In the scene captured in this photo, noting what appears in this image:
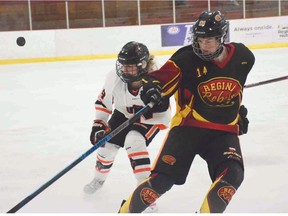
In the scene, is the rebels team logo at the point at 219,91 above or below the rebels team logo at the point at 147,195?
above

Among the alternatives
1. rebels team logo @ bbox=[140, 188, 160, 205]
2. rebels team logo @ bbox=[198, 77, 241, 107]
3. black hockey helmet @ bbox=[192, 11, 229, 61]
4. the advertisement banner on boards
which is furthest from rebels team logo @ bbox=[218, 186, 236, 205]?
the advertisement banner on boards

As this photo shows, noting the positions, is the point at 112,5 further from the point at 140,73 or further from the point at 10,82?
the point at 140,73

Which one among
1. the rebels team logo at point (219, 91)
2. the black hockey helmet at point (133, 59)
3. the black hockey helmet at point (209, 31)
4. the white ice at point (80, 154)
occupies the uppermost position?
the black hockey helmet at point (209, 31)

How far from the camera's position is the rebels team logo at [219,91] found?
1.92 meters

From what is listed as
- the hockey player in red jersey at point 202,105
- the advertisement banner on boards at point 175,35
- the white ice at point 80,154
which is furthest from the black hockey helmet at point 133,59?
the advertisement banner on boards at point 175,35

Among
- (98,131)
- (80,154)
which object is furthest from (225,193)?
(80,154)

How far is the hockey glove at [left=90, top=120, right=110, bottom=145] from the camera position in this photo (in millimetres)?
2322

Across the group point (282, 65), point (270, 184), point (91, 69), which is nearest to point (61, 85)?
point (91, 69)

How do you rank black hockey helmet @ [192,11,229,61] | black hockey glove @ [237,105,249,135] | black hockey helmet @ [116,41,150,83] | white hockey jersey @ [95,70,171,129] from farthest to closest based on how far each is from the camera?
1. white hockey jersey @ [95,70,171,129]
2. black hockey helmet @ [116,41,150,83]
3. black hockey glove @ [237,105,249,135]
4. black hockey helmet @ [192,11,229,61]

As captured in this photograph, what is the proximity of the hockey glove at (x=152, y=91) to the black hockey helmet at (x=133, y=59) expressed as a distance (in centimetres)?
38

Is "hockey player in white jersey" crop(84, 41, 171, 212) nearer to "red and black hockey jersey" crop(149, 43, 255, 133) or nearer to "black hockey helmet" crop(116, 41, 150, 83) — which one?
"black hockey helmet" crop(116, 41, 150, 83)

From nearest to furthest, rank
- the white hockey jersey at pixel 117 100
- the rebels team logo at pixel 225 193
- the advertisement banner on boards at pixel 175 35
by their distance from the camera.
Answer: the rebels team logo at pixel 225 193 < the white hockey jersey at pixel 117 100 < the advertisement banner on boards at pixel 175 35

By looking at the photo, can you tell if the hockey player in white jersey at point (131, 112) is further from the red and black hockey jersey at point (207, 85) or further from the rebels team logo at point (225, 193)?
the rebels team logo at point (225, 193)

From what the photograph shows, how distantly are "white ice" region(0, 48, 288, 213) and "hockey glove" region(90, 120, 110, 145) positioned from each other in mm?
326
